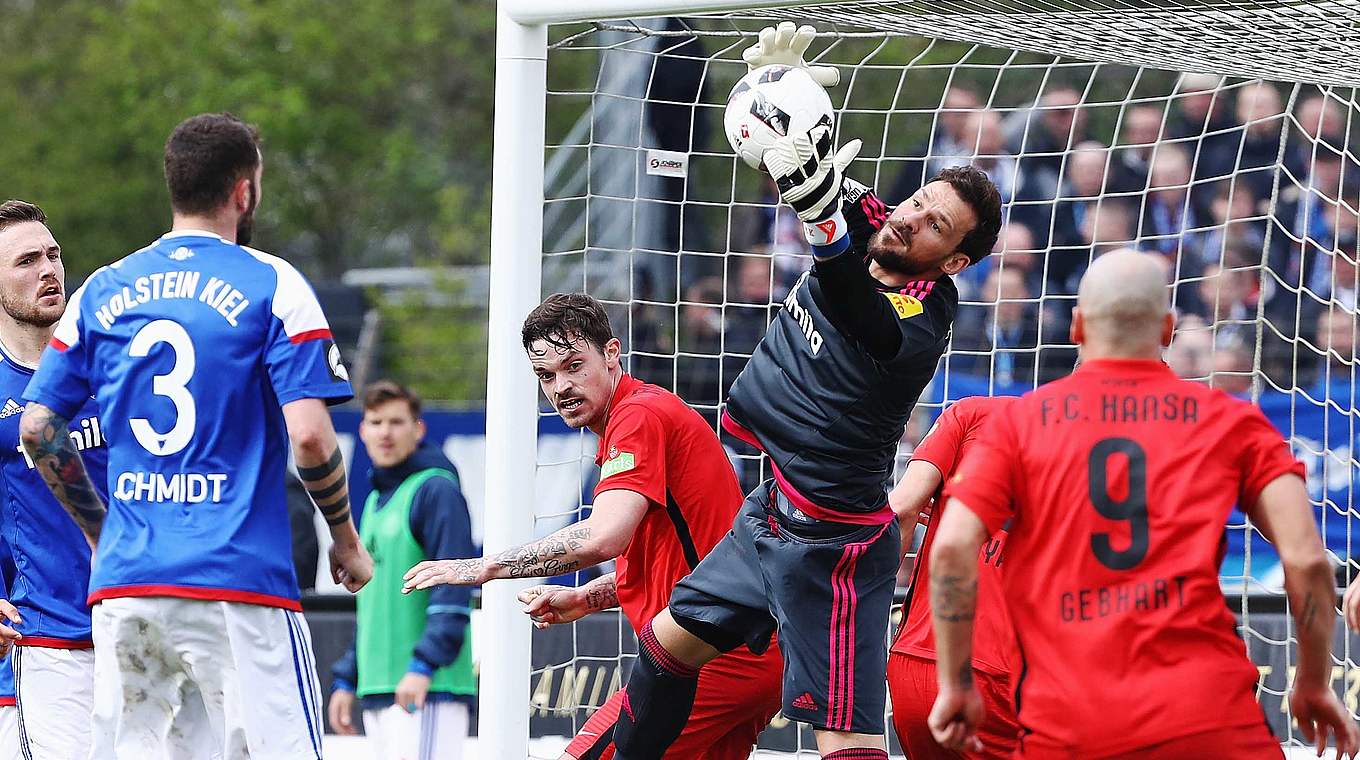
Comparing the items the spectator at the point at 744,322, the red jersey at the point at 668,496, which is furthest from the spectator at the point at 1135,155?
the red jersey at the point at 668,496

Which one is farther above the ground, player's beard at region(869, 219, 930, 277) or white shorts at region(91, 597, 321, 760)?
player's beard at region(869, 219, 930, 277)

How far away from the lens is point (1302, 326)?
9.12 meters

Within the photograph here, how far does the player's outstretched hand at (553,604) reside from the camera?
15.6ft

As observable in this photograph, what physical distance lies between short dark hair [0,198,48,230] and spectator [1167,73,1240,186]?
5289mm

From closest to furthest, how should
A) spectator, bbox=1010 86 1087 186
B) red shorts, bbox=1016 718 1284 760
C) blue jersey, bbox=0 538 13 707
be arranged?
red shorts, bbox=1016 718 1284 760 < blue jersey, bbox=0 538 13 707 < spectator, bbox=1010 86 1087 186

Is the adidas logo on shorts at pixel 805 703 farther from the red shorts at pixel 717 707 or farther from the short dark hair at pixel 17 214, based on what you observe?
A: the short dark hair at pixel 17 214

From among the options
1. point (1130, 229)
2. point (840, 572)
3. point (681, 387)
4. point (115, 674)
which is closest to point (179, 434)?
point (115, 674)

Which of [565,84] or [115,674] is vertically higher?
[565,84]

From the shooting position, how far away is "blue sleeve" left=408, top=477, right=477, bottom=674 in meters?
6.46

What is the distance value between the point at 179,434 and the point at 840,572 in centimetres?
178

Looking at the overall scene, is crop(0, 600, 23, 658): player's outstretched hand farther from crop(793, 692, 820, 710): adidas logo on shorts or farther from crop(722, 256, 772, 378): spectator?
crop(722, 256, 772, 378): spectator

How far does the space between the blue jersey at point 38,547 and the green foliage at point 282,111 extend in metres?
17.1

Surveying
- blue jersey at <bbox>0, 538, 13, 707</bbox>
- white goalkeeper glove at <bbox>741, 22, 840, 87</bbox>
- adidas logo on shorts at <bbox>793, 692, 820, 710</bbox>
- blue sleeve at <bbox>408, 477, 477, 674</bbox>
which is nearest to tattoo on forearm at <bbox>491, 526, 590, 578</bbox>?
adidas logo on shorts at <bbox>793, 692, 820, 710</bbox>

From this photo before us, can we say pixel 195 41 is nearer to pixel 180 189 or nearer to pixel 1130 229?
pixel 1130 229
